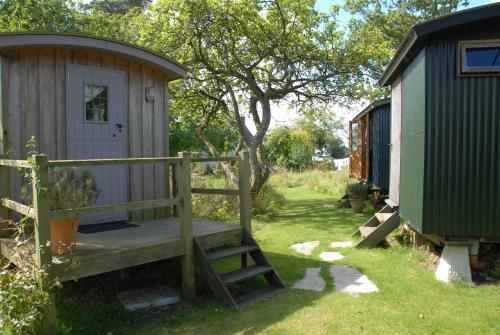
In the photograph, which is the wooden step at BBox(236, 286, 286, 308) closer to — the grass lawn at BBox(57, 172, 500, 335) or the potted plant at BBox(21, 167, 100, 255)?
the grass lawn at BBox(57, 172, 500, 335)

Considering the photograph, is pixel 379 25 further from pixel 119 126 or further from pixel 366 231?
pixel 119 126

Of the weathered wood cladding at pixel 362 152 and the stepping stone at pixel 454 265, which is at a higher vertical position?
the weathered wood cladding at pixel 362 152

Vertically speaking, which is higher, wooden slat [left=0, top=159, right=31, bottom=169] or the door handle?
the door handle

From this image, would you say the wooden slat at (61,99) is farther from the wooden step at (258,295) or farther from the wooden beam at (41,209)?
the wooden step at (258,295)

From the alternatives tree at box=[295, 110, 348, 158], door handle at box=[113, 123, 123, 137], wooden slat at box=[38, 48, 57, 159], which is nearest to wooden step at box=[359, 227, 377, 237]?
door handle at box=[113, 123, 123, 137]

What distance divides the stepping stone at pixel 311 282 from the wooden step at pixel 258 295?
28cm

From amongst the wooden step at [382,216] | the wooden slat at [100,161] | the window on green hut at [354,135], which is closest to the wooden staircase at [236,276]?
the wooden slat at [100,161]

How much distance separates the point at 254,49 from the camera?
11.3 metres

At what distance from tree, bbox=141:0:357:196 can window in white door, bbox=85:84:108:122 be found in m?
5.23

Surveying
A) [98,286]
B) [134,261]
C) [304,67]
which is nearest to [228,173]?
[304,67]

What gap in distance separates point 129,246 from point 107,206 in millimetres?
619

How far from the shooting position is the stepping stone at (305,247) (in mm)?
6770

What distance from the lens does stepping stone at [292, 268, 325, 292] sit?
4984 millimetres

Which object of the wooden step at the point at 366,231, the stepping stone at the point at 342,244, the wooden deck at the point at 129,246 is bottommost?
the stepping stone at the point at 342,244
